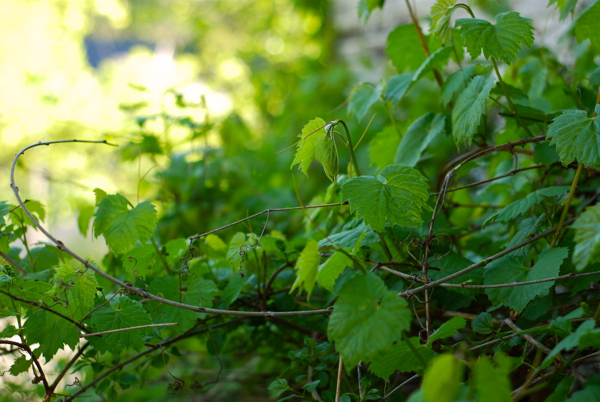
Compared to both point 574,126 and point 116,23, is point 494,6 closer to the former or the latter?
point 574,126

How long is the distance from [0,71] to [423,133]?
127 inches

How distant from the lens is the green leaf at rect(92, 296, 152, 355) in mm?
629

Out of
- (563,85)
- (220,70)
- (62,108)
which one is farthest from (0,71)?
(563,85)

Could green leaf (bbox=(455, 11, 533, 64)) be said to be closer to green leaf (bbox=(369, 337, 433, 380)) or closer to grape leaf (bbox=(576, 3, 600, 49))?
grape leaf (bbox=(576, 3, 600, 49))

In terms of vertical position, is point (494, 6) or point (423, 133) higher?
point (494, 6)

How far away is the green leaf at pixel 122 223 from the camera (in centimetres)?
71

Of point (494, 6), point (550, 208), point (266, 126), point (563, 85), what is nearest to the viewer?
point (550, 208)

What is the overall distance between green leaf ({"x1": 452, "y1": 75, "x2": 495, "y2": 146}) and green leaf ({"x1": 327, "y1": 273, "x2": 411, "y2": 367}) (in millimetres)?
356

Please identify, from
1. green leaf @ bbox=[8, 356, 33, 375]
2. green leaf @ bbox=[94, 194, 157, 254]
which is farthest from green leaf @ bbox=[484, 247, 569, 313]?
green leaf @ bbox=[8, 356, 33, 375]

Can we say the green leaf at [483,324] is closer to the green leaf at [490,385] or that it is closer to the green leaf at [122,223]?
the green leaf at [490,385]

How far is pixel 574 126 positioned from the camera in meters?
0.61

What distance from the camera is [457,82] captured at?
80cm

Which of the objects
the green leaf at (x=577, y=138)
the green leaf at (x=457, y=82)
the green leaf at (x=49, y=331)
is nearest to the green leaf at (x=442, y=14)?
the green leaf at (x=457, y=82)

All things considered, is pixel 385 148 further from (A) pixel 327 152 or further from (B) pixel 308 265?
(B) pixel 308 265
